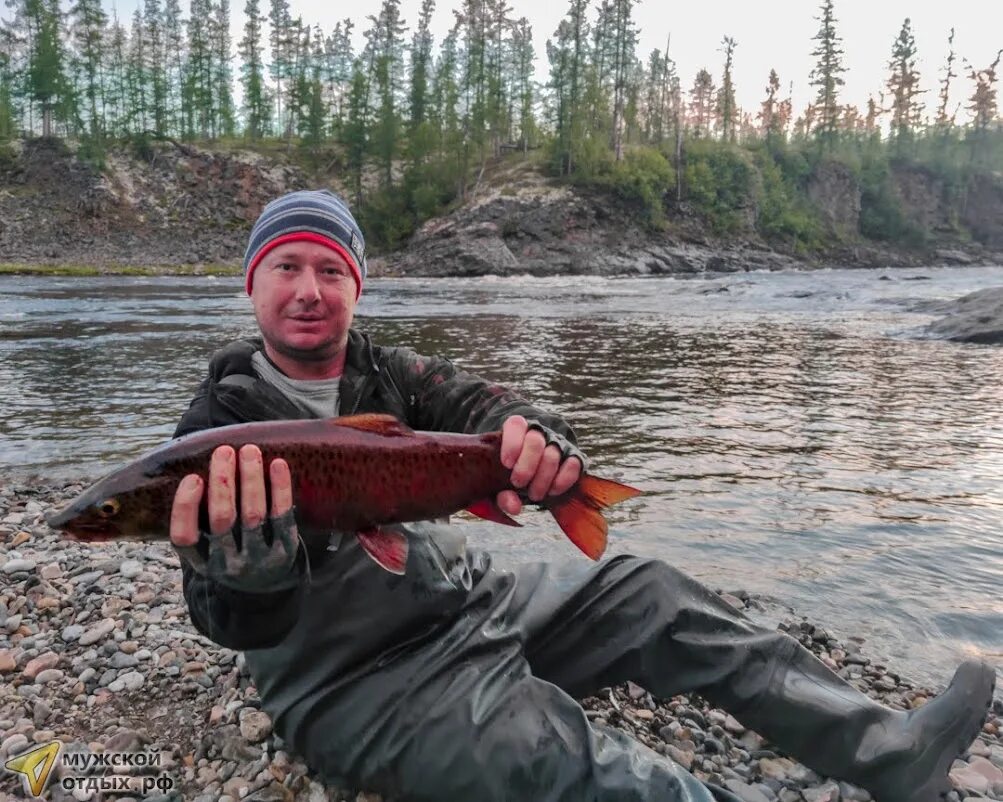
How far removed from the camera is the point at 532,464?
2443 mm

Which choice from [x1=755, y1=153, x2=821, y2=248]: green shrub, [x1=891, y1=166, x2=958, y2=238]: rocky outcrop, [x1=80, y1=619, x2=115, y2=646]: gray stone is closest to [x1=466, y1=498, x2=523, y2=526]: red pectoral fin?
[x1=80, y1=619, x2=115, y2=646]: gray stone

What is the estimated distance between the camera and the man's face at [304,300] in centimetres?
304

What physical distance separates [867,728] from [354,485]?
7.06 feet

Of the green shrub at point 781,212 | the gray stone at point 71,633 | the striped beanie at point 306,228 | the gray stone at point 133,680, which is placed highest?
the green shrub at point 781,212

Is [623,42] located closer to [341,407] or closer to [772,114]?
[772,114]

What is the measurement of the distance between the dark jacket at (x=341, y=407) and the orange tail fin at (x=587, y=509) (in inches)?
5.7

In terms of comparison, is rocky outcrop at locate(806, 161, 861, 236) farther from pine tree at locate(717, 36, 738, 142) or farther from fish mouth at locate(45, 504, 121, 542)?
fish mouth at locate(45, 504, 121, 542)

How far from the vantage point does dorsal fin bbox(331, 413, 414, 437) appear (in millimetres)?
2438

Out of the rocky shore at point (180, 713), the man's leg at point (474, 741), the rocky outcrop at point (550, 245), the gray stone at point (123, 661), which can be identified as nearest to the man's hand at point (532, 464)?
the man's leg at point (474, 741)

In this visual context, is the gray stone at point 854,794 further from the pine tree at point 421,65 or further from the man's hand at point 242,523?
the pine tree at point 421,65

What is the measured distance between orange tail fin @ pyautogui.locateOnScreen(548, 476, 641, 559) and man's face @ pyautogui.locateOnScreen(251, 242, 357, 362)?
4.03 ft

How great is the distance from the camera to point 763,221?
67.5 m

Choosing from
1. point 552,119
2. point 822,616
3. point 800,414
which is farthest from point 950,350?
point 552,119

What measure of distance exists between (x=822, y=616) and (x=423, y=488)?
10.8ft
